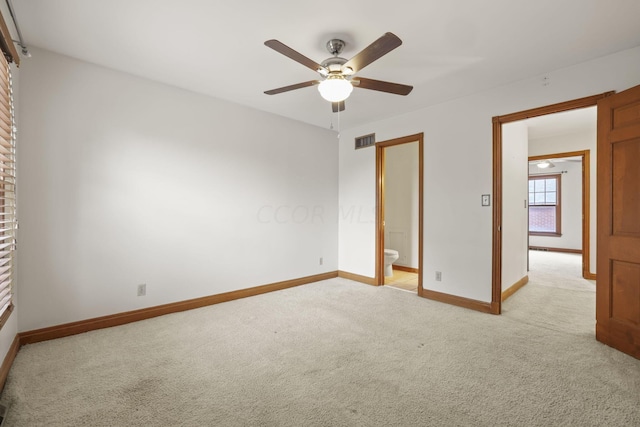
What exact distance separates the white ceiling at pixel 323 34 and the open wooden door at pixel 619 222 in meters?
0.64

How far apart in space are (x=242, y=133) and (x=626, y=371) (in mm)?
4320

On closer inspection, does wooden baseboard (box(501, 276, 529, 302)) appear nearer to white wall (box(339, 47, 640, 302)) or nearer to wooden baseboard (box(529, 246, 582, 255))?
white wall (box(339, 47, 640, 302))

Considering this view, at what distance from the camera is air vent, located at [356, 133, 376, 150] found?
179 inches

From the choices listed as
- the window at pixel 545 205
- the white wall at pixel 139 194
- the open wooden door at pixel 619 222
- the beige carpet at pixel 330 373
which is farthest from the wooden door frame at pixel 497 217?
the window at pixel 545 205

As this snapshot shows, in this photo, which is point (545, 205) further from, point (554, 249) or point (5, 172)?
point (5, 172)

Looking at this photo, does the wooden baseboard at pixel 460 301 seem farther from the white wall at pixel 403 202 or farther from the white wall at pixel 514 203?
the white wall at pixel 403 202

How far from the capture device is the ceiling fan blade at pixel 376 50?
5.57 ft

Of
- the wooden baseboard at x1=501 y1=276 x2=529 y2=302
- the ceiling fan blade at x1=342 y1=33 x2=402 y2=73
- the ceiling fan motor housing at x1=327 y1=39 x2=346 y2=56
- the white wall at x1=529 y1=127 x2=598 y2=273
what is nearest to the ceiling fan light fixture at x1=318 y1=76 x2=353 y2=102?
the ceiling fan blade at x1=342 y1=33 x2=402 y2=73

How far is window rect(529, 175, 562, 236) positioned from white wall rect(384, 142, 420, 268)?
5.53 meters

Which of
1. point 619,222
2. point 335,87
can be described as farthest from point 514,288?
point 335,87

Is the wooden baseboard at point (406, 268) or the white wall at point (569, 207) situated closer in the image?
the wooden baseboard at point (406, 268)

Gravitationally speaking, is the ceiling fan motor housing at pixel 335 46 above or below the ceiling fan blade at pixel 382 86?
above

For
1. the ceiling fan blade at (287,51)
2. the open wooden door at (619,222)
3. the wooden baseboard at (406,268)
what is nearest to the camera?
the ceiling fan blade at (287,51)

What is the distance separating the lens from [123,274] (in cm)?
293
